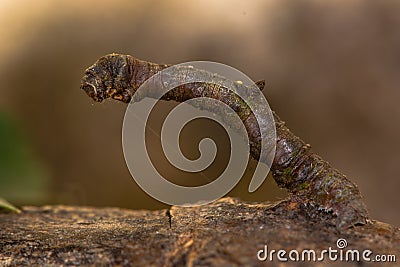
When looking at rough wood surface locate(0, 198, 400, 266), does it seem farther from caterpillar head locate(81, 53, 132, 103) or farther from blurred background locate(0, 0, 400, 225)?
blurred background locate(0, 0, 400, 225)

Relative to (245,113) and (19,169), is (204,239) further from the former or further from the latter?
(19,169)

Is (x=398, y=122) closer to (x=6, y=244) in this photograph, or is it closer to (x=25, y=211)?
(x=25, y=211)

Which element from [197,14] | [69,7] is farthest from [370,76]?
[69,7]

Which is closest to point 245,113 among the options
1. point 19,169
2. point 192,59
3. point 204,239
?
point 204,239

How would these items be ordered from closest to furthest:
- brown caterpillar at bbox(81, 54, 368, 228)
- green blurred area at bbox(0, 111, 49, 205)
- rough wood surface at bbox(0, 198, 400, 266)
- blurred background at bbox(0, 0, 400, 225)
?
rough wood surface at bbox(0, 198, 400, 266) < brown caterpillar at bbox(81, 54, 368, 228) < green blurred area at bbox(0, 111, 49, 205) < blurred background at bbox(0, 0, 400, 225)

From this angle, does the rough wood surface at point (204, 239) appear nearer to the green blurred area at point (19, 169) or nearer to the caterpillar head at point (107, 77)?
the caterpillar head at point (107, 77)

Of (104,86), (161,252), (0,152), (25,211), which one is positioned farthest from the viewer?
(0,152)

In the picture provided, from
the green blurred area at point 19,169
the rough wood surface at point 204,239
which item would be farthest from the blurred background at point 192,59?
the rough wood surface at point 204,239

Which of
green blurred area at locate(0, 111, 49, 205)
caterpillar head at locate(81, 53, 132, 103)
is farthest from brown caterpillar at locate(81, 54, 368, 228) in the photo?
green blurred area at locate(0, 111, 49, 205)
